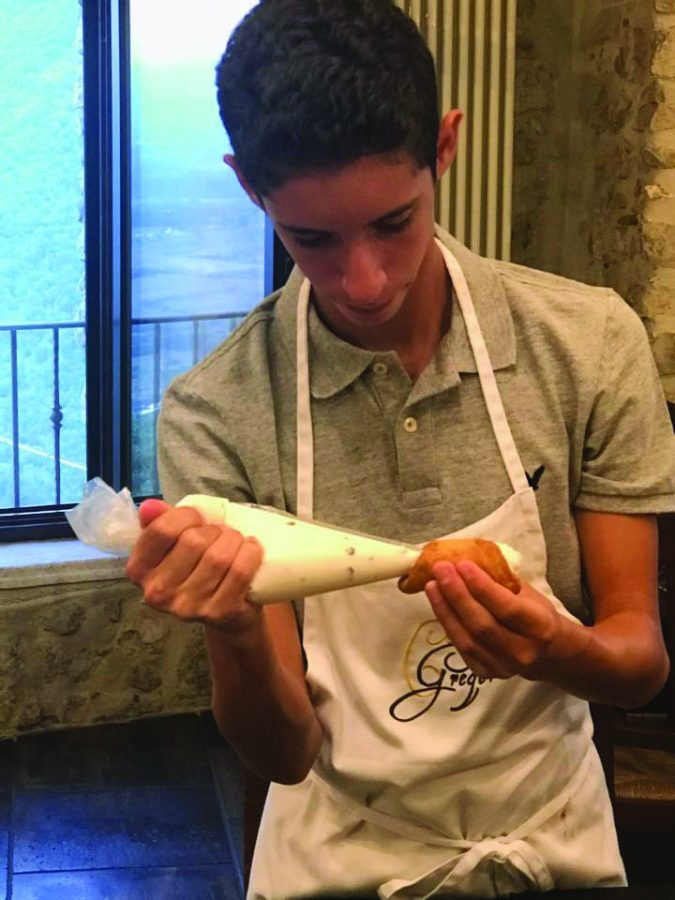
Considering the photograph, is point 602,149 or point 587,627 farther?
point 602,149

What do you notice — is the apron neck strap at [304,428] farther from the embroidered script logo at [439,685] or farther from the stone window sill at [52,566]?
the stone window sill at [52,566]

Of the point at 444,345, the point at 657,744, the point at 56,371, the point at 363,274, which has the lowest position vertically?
the point at 657,744

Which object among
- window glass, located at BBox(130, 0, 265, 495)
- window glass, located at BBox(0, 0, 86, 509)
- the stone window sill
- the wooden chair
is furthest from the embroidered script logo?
window glass, located at BBox(0, 0, 86, 509)

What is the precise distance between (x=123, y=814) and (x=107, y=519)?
1889 millimetres

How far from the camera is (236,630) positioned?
1.00 m

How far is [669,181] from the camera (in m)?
2.78

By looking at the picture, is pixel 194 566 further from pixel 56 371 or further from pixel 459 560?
pixel 56 371

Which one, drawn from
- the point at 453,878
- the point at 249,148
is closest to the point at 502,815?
the point at 453,878

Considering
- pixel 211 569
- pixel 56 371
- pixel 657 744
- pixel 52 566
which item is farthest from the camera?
pixel 56 371

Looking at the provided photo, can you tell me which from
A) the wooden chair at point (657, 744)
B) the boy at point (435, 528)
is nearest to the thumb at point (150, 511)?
the boy at point (435, 528)

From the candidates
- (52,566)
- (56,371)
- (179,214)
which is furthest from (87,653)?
(179,214)

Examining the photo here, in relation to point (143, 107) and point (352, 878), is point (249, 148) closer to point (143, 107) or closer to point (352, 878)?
point (352, 878)

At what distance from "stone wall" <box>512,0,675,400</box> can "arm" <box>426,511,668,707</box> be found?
172cm

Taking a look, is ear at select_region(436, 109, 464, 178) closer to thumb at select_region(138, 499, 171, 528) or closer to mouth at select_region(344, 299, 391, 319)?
mouth at select_region(344, 299, 391, 319)
